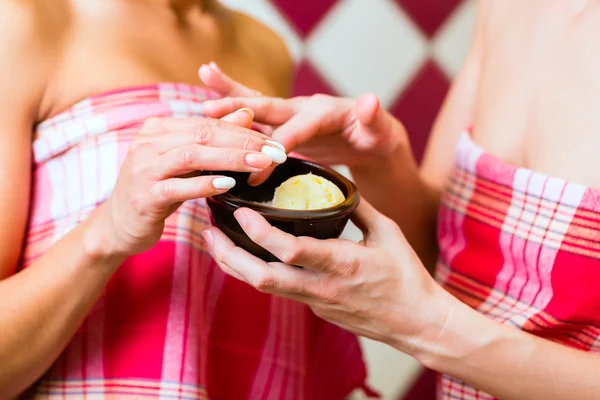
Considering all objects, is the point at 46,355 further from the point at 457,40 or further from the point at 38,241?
the point at 457,40

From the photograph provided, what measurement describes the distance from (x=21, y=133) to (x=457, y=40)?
1294 millimetres

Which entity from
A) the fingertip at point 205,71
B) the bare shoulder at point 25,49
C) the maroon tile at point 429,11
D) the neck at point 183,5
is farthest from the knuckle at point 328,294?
the maroon tile at point 429,11

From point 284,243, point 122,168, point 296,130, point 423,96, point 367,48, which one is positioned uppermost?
point 367,48

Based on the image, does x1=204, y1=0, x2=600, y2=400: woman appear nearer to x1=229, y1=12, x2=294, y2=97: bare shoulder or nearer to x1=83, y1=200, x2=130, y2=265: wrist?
x1=83, y1=200, x2=130, y2=265: wrist

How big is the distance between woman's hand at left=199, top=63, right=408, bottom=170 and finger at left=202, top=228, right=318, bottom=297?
194 mm

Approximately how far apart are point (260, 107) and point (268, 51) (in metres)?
0.53

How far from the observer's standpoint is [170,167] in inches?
24.3

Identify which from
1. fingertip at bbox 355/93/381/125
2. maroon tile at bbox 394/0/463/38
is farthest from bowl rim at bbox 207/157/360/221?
maroon tile at bbox 394/0/463/38

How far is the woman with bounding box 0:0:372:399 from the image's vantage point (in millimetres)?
670

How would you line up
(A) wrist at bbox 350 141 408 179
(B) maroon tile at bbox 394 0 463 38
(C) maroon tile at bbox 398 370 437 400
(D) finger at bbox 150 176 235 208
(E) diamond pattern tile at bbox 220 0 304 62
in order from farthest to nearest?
(C) maroon tile at bbox 398 370 437 400, (B) maroon tile at bbox 394 0 463 38, (E) diamond pattern tile at bbox 220 0 304 62, (A) wrist at bbox 350 141 408 179, (D) finger at bbox 150 176 235 208

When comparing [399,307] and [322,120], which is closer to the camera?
[399,307]

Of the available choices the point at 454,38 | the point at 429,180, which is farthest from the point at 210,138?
the point at 454,38

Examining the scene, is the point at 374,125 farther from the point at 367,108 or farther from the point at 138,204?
the point at 138,204

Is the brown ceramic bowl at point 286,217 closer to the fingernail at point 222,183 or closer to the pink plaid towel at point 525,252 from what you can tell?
the fingernail at point 222,183
